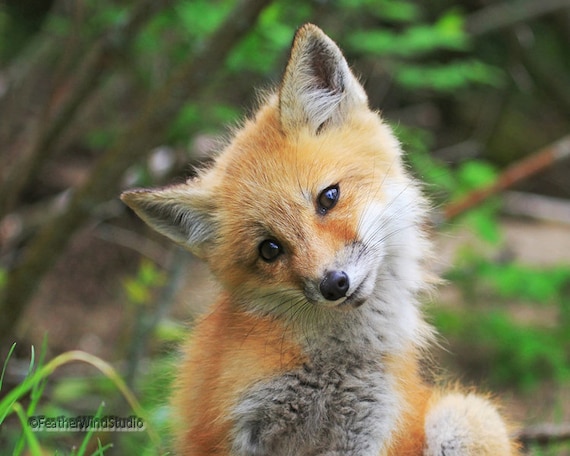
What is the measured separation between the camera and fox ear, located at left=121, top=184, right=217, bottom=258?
304 centimetres

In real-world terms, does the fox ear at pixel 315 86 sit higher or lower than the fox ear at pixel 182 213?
higher

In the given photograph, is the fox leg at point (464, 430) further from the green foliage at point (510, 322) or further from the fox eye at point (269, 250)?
the green foliage at point (510, 322)

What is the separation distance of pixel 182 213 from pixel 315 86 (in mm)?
831

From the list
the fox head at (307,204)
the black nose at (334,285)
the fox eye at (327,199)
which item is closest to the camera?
the black nose at (334,285)

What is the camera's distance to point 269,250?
9.35 ft

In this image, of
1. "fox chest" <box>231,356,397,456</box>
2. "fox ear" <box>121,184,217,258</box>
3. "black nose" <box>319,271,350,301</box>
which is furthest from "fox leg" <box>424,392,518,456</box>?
"fox ear" <box>121,184,217,258</box>

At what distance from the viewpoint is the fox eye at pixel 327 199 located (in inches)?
114

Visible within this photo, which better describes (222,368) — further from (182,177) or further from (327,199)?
(182,177)

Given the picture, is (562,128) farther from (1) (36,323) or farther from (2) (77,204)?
(2) (77,204)

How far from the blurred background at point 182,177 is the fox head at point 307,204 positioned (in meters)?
0.51

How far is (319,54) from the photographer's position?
3182 millimetres

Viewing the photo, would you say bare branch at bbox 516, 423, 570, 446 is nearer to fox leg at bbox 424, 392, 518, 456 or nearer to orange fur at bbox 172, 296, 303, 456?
fox leg at bbox 424, 392, 518, 456

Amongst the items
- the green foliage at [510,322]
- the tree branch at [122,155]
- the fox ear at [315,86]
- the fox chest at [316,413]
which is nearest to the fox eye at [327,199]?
the fox ear at [315,86]

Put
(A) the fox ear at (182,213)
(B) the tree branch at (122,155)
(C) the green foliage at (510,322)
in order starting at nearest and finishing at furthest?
(A) the fox ear at (182,213), (B) the tree branch at (122,155), (C) the green foliage at (510,322)
